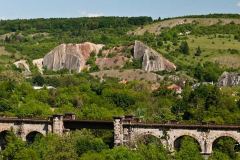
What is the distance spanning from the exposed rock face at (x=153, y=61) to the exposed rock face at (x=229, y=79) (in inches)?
858

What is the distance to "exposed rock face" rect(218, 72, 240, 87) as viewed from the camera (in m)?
163

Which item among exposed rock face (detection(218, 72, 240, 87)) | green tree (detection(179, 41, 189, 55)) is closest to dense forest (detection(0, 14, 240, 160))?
green tree (detection(179, 41, 189, 55))

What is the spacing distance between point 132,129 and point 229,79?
90.1m

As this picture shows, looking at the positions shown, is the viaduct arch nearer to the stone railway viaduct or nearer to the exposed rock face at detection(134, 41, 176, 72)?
the stone railway viaduct

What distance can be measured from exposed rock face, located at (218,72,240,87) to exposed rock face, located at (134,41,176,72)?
2180cm

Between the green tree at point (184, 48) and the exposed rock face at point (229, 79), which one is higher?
the green tree at point (184, 48)

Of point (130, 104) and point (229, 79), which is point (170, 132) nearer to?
point (130, 104)

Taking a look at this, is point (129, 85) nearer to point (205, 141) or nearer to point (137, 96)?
point (137, 96)

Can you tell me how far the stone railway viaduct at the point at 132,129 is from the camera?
254ft

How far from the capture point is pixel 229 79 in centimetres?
16588

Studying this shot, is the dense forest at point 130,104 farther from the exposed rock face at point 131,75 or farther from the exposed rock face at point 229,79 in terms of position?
the exposed rock face at point 229,79

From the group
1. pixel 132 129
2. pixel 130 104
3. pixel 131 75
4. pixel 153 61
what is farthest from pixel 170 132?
pixel 153 61

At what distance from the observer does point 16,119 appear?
87.9m

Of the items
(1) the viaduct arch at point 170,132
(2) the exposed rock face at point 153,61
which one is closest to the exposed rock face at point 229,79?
(2) the exposed rock face at point 153,61
